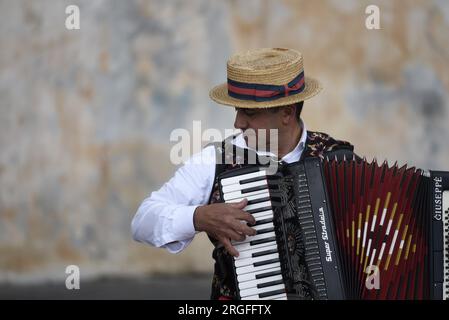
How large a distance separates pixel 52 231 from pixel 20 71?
2.98 feet

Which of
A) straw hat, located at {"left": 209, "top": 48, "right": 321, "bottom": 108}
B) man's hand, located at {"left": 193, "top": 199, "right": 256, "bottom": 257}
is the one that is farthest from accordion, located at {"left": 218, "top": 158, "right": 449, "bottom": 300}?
straw hat, located at {"left": 209, "top": 48, "right": 321, "bottom": 108}

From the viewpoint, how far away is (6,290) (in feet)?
19.1

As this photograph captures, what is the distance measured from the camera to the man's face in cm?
356

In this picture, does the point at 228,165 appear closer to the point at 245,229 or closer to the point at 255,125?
the point at 255,125

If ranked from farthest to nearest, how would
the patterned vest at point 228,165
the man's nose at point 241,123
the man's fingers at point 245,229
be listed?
the man's nose at point 241,123 < the patterned vest at point 228,165 < the man's fingers at point 245,229

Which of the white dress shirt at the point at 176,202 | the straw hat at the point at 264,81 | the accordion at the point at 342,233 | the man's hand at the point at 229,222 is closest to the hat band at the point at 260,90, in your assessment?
the straw hat at the point at 264,81

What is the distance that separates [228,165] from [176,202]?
0.72 feet

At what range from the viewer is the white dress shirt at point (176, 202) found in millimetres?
3521

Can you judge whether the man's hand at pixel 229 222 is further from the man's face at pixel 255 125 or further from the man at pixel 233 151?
the man's face at pixel 255 125

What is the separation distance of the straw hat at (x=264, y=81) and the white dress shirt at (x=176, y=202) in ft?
0.49

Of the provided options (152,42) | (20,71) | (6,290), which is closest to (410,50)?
(152,42)

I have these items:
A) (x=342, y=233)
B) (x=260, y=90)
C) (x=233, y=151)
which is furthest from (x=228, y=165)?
(x=342, y=233)

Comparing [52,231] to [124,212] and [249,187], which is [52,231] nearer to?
[124,212]

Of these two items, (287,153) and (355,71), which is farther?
(355,71)
